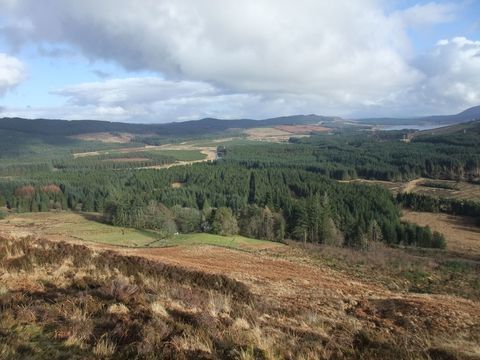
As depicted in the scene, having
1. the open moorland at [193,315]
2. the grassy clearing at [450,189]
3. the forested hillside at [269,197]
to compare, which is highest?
the open moorland at [193,315]

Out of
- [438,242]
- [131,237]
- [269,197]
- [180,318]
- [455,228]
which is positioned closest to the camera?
[180,318]

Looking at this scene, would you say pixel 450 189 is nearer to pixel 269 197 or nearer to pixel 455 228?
pixel 455 228

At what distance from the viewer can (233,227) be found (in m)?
67.2

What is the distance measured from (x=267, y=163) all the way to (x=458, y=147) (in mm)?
93703

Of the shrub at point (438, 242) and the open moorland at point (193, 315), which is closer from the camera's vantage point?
the open moorland at point (193, 315)

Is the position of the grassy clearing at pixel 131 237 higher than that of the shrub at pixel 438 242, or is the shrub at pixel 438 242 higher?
the grassy clearing at pixel 131 237

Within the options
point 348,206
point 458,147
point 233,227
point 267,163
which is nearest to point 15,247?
point 233,227

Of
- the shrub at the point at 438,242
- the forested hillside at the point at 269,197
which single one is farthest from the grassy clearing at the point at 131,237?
the shrub at the point at 438,242

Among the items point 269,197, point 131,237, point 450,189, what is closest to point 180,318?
point 131,237

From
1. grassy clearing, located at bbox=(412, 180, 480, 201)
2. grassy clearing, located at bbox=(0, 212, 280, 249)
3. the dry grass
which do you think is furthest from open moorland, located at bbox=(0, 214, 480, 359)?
grassy clearing, located at bbox=(412, 180, 480, 201)

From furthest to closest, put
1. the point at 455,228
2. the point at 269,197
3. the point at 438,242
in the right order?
the point at 269,197, the point at 455,228, the point at 438,242

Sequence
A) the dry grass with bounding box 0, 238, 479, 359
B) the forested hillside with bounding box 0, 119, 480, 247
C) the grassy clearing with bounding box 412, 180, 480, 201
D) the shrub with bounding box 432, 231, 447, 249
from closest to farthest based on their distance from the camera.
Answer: the dry grass with bounding box 0, 238, 479, 359, the shrub with bounding box 432, 231, 447, 249, the forested hillside with bounding box 0, 119, 480, 247, the grassy clearing with bounding box 412, 180, 480, 201

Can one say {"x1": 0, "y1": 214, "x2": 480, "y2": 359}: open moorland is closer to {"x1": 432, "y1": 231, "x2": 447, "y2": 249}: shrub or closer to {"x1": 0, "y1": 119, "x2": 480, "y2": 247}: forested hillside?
{"x1": 0, "y1": 119, "x2": 480, "y2": 247}: forested hillside

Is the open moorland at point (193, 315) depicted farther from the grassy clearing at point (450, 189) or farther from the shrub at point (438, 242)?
the grassy clearing at point (450, 189)
